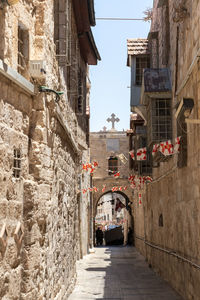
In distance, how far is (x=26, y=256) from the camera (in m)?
5.62

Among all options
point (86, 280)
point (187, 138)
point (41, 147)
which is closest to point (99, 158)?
point (86, 280)

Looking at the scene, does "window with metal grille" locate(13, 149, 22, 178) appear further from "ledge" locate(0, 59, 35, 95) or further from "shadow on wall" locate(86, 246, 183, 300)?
"shadow on wall" locate(86, 246, 183, 300)

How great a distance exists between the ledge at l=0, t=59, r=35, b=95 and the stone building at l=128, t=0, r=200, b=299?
3039 millimetres

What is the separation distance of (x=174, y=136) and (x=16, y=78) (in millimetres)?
7435

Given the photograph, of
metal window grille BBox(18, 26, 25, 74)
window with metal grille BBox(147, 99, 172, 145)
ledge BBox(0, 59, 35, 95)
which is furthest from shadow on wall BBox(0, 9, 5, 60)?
window with metal grille BBox(147, 99, 172, 145)

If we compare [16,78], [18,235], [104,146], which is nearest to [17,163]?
[18,235]

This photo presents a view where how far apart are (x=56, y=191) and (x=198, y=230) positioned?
3005 mm

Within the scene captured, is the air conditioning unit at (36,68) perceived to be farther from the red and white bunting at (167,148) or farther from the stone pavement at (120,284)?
the stone pavement at (120,284)

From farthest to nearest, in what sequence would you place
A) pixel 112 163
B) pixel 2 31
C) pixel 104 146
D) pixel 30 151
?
pixel 104 146 < pixel 112 163 < pixel 30 151 < pixel 2 31

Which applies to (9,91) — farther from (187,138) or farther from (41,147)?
(187,138)

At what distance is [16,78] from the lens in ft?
17.1

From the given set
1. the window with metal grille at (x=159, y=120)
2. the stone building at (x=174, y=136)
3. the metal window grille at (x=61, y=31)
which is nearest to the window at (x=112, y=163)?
the stone building at (x=174, y=136)

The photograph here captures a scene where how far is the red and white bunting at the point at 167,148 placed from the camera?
417 inches

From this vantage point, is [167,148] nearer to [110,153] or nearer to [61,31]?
[61,31]
